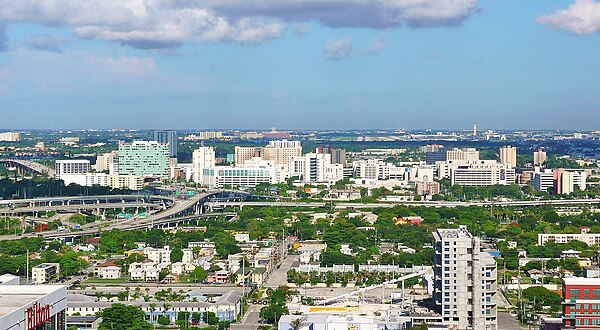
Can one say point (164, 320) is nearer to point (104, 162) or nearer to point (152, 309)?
point (152, 309)

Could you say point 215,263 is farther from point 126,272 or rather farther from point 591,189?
point 591,189

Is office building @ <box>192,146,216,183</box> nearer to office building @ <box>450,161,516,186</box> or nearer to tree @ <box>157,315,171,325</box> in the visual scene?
office building @ <box>450,161,516,186</box>

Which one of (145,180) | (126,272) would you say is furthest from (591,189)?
(126,272)

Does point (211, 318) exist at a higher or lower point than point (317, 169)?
lower

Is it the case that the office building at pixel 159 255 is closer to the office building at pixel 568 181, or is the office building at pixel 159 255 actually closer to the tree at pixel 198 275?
the tree at pixel 198 275

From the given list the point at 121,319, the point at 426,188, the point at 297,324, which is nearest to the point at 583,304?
the point at 297,324

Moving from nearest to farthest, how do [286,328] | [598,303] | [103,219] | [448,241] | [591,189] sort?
[598,303] < [448,241] < [286,328] < [103,219] < [591,189]

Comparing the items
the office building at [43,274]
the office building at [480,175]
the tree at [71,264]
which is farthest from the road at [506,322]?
the office building at [480,175]
